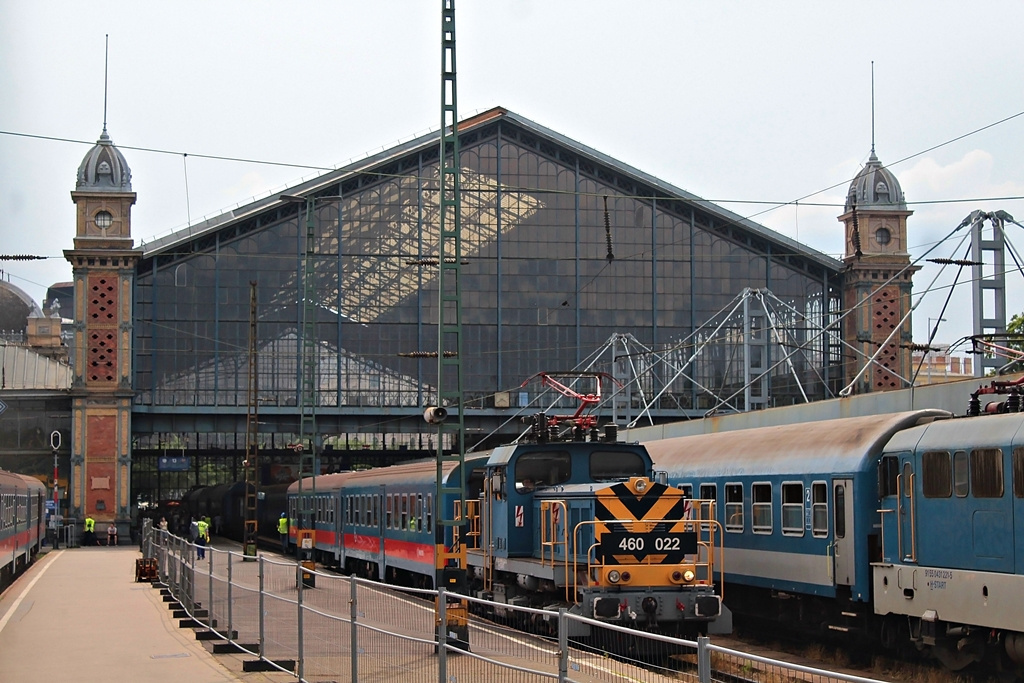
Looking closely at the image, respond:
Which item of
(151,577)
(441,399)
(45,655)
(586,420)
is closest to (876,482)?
(586,420)

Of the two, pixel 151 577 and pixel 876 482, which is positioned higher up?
pixel 876 482

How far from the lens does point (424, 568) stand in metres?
32.2

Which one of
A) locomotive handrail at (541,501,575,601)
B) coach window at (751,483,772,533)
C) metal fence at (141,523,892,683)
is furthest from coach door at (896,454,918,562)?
locomotive handrail at (541,501,575,601)

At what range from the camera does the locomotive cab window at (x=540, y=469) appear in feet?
72.5

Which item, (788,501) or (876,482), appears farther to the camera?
(788,501)

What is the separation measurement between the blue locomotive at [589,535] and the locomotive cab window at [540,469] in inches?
0.7

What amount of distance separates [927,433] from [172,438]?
65315 mm

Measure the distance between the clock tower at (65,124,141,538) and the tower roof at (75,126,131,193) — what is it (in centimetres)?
268

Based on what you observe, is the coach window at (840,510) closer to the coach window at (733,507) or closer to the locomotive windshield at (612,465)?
the locomotive windshield at (612,465)

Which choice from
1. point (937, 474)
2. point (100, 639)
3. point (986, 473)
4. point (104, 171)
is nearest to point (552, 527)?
point (937, 474)

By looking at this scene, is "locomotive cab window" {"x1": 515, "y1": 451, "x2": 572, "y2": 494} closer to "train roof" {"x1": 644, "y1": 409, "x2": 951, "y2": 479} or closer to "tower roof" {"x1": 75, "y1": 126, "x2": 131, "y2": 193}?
"train roof" {"x1": 644, "y1": 409, "x2": 951, "y2": 479}

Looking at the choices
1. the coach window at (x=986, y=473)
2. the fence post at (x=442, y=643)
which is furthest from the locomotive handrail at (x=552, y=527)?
the fence post at (x=442, y=643)

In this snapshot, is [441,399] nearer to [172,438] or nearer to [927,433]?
[927,433]

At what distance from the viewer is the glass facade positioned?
228 feet
